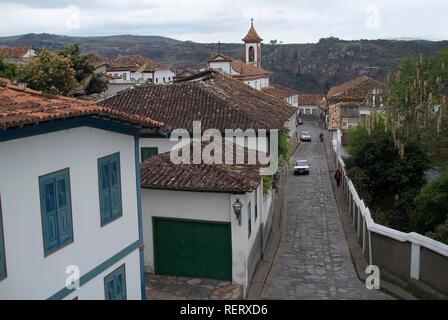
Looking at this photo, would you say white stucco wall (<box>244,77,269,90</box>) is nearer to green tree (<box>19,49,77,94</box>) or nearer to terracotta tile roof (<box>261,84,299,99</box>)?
terracotta tile roof (<box>261,84,299,99</box>)

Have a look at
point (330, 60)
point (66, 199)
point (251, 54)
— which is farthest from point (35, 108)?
point (330, 60)

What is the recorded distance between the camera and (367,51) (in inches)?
4651

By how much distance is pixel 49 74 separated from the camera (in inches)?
1716

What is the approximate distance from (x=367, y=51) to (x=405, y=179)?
99392mm

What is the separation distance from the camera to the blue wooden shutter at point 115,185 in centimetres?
1055

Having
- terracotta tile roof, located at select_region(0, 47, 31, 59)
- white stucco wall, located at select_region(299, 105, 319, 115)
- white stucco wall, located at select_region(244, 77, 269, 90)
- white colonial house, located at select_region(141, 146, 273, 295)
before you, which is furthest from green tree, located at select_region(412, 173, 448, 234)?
white stucco wall, located at select_region(299, 105, 319, 115)

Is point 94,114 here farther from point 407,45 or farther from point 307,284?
point 407,45

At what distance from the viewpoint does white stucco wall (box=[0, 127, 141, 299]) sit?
307 inches

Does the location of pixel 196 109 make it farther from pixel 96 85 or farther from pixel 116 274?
pixel 96 85

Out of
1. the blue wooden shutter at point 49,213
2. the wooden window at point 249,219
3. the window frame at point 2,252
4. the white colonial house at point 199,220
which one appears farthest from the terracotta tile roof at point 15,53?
the window frame at point 2,252

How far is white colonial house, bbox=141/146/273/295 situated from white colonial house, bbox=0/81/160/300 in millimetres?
2623

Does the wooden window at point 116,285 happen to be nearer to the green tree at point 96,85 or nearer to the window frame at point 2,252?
the window frame at point 2,252

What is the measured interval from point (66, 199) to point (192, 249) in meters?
5.83
